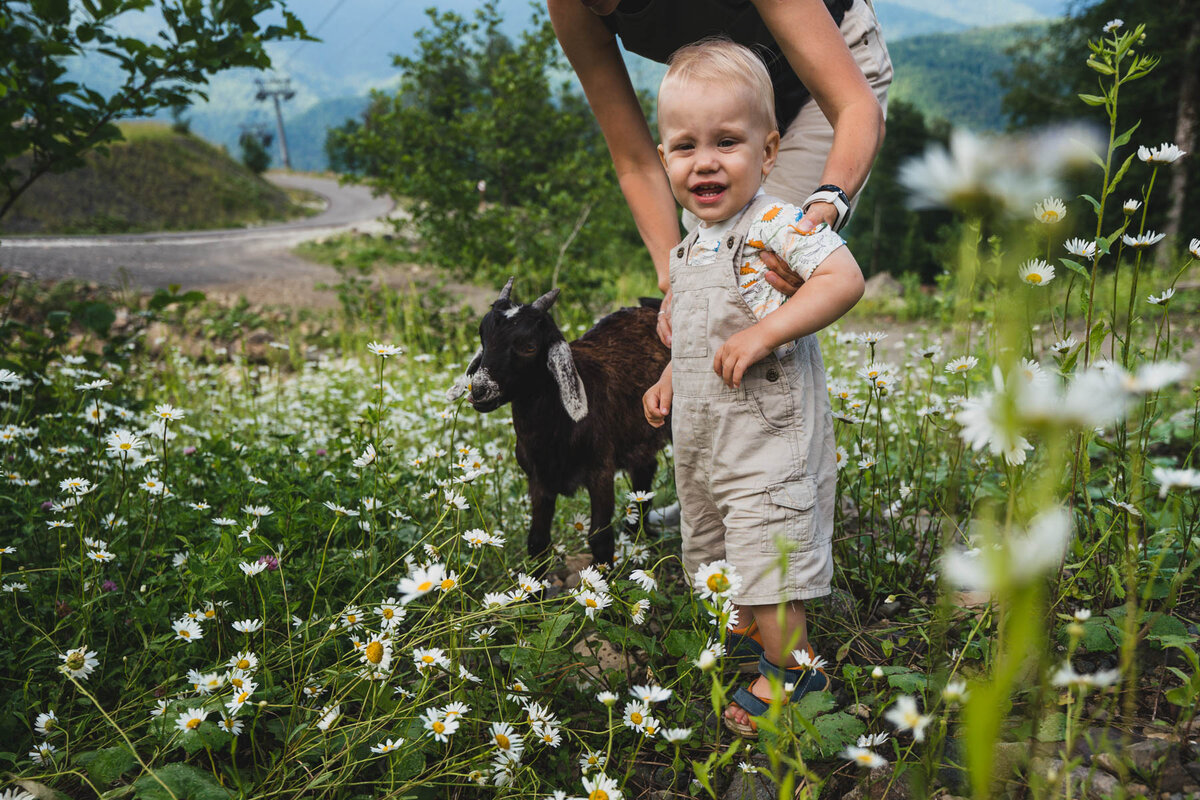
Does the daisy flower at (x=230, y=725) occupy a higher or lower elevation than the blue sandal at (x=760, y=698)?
higher

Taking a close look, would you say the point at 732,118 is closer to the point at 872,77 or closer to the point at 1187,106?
the point at 872,77

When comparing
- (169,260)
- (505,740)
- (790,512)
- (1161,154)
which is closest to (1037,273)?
(1161,154)

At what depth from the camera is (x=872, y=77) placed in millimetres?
2373

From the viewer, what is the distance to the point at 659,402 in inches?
86.3

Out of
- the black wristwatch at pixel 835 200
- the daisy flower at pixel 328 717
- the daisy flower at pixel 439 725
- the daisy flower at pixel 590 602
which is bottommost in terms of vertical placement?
the daisy flower at pixel 439 725

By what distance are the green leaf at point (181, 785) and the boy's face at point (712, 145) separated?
1687 mm

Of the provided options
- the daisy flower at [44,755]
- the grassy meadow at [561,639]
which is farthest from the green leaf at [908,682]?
the daisy flower at [44,755]

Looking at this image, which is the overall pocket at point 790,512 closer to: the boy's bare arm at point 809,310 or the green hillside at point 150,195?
the boy's bare arm at point 809,310

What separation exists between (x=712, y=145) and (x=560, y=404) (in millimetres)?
973

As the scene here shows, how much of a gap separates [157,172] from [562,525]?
103ft

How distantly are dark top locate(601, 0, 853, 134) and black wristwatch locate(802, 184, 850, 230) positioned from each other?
512 mm

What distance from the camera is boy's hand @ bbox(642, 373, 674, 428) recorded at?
2.17 metres

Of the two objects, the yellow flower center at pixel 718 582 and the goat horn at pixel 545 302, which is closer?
the yellow flower center at pixel 718 582

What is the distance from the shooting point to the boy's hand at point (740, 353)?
168cm
